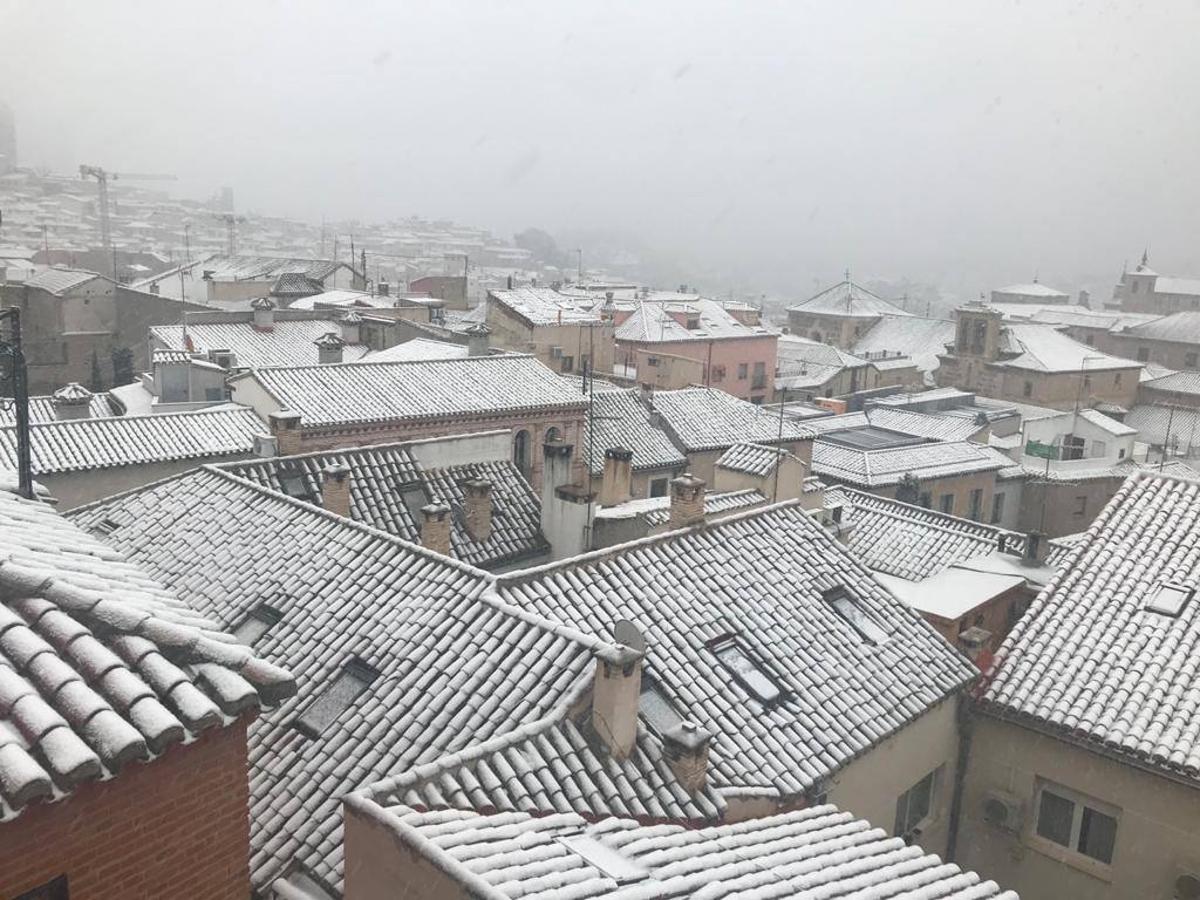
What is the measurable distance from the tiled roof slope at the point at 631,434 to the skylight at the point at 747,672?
1506 centimetres

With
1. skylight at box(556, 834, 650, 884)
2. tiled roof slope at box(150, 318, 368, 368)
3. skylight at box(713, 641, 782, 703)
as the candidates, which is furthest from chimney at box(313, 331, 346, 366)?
skylight at box(556, 834, 650, 884)

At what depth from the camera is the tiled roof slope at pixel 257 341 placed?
29.0 m

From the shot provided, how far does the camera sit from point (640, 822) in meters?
7.59

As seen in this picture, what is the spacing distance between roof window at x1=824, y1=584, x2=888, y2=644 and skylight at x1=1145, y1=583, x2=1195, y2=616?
122 inches

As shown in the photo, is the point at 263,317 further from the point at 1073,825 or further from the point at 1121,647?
the point at 1073,825

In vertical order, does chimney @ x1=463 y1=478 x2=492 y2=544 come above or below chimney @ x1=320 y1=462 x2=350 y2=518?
below

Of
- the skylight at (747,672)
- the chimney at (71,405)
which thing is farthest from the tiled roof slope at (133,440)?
the skylight at (747,672)

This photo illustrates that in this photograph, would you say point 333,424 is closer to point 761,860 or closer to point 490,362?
point 490,362

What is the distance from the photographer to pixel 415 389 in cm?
2281

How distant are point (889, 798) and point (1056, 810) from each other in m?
2.06

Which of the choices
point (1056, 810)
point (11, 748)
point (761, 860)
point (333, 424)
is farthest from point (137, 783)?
point (333, 424)

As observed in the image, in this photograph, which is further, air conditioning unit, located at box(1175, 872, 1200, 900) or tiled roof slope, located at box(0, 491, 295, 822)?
air conditioning unit, located at box(1175, 872, 1200, 900)

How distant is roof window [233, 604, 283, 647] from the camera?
10461mm

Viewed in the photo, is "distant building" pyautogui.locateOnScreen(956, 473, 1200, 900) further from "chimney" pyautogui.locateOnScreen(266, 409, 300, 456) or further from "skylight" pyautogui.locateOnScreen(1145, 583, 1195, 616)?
"chimney" pyautogui.locateOnScreen(266, 409, 300, 456)
